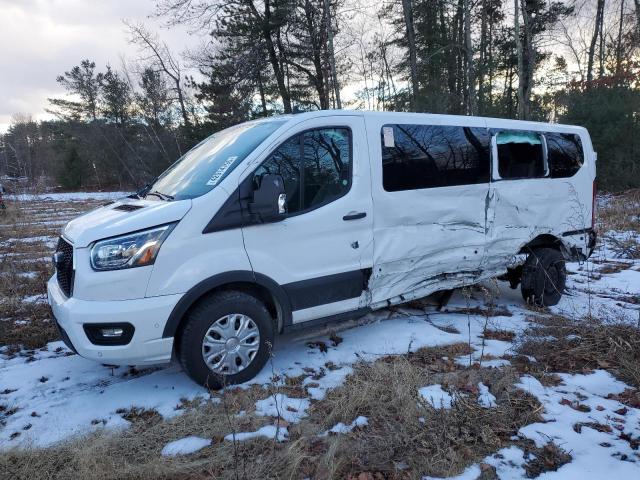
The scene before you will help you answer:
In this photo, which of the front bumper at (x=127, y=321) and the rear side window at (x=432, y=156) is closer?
the front bumper at (x=127, y=321)

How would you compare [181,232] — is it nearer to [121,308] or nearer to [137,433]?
[121,308]

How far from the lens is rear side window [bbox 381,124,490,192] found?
13.8ft

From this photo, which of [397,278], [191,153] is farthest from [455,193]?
[191,153]

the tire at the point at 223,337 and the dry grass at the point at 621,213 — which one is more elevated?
the tire at the point at 223,337

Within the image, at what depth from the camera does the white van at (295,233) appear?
313 cm

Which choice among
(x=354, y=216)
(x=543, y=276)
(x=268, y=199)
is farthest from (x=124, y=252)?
(x=543, y=276)

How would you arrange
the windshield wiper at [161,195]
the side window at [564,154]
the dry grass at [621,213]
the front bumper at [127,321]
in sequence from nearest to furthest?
the front bumper at [127,321], the windshield wiper at [161,195], the side window at [564,154], the dry grass at [621,213]

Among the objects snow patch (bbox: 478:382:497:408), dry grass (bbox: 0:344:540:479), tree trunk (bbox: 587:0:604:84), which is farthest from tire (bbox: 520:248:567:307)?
tree trunk (bbox: 587:0:604:84)

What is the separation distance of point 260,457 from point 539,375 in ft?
7.80

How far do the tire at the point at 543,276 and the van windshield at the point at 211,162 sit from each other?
3.58 metres

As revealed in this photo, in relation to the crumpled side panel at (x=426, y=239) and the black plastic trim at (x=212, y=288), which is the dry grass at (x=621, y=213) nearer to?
the crumpled side panel at (x=426, y=239)

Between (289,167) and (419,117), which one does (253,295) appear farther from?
(419,117)

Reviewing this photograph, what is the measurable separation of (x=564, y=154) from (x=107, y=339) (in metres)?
5.39

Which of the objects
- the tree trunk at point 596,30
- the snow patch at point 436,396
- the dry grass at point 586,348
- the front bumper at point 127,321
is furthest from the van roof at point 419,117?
the tree trunk at point 596,30
